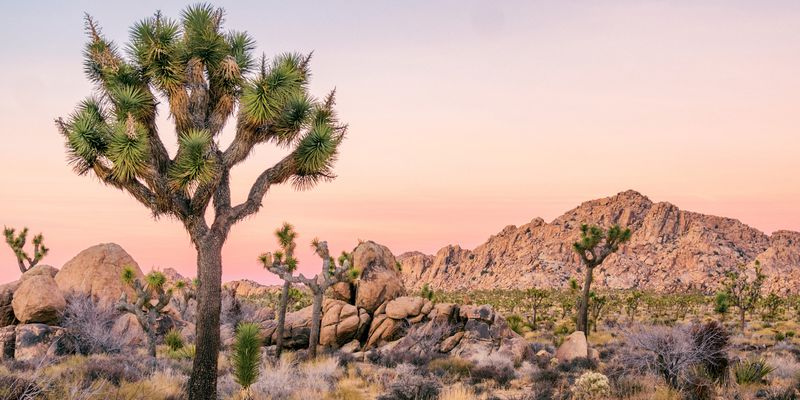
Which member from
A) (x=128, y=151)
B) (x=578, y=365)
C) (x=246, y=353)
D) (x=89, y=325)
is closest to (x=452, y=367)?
(x=578, y=365)

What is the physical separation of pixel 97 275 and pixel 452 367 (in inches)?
750

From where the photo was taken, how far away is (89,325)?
2008 centimetres

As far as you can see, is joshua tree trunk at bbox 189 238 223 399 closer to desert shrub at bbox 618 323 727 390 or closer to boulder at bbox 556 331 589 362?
desert shrub at bbox 618 323 727 390

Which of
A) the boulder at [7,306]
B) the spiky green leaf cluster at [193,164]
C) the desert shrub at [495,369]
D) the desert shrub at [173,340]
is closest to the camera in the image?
the spiky green leaf cluster at [193,164]

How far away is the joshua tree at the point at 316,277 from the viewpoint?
64.2 feet

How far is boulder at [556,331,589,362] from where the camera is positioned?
60.0 feet

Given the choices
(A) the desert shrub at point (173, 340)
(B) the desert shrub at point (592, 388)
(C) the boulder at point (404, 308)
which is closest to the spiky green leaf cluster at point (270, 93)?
(B) the desert shrub at point (592, 388)

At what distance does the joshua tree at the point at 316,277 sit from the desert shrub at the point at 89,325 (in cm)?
613

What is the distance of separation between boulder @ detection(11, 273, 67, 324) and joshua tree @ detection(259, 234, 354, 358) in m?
9.36

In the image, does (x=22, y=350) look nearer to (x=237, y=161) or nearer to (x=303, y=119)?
(x=237, y=161)

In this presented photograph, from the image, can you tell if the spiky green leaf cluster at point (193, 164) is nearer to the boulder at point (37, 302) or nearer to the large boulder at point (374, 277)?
the large boulder at point (374, 277)

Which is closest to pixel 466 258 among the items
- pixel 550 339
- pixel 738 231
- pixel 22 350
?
pixel 738 231

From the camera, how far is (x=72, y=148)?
11016 millimetres

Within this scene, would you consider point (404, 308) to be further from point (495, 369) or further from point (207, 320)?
point (207, 320)
